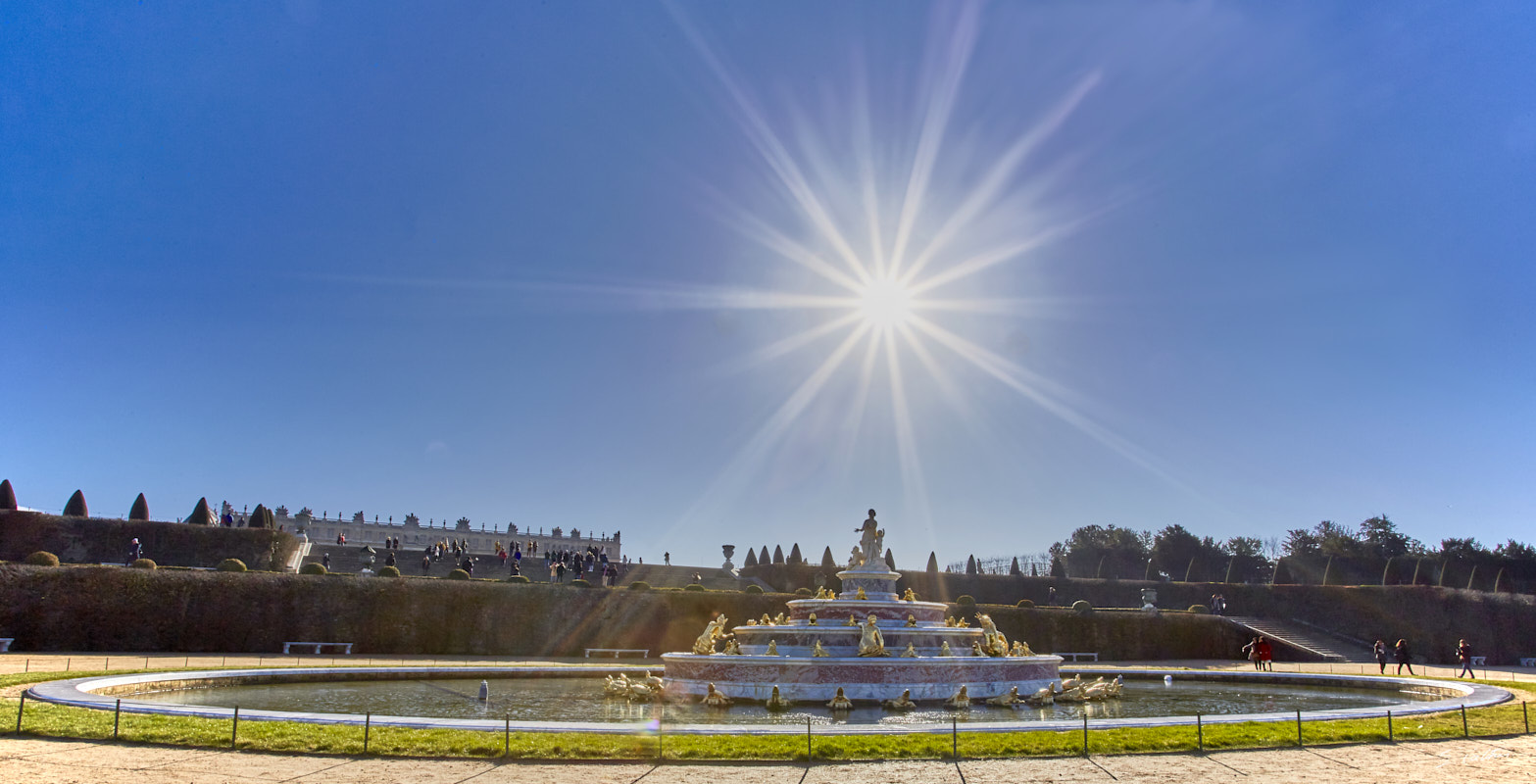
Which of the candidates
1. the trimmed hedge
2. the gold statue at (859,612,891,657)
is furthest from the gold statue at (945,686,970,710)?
the trimmed hedge

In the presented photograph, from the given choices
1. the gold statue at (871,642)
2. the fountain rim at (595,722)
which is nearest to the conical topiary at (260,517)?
the fountain rim at (595,722)

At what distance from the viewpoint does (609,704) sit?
20.6 m

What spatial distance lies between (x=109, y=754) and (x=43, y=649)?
2582cm

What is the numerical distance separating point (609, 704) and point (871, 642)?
622cm

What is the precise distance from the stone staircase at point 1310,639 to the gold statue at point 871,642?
28158 mm

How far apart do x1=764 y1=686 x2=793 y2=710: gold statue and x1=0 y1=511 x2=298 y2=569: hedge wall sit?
3592 centimetres

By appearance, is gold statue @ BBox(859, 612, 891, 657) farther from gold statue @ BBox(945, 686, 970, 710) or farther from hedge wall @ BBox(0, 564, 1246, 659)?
hedge wall @ BBox(0, 564, 1246, 659)

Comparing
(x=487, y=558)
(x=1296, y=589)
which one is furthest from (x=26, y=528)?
(x=1296, y=589)

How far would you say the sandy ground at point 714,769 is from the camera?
1079cm

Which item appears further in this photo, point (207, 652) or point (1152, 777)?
point (207, 652)

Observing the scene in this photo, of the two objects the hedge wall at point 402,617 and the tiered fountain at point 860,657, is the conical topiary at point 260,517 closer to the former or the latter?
the hedge wall at point 402,617

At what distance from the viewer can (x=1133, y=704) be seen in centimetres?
2130

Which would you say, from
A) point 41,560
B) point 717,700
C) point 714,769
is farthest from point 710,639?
point 41,560

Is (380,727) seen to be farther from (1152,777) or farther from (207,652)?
(207,652)
